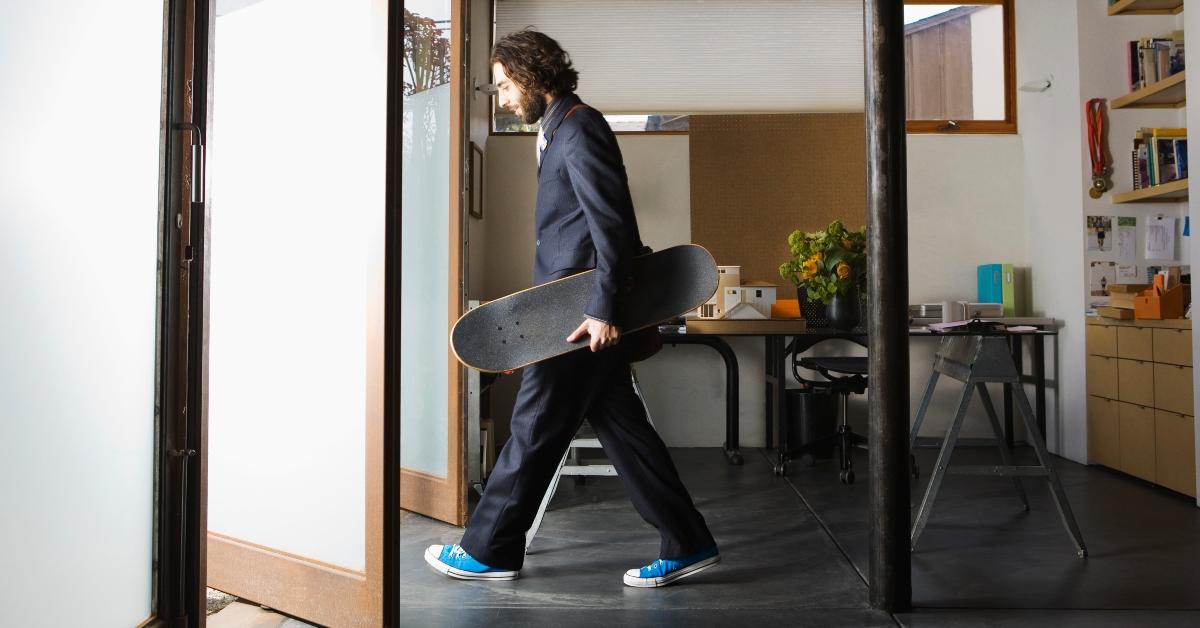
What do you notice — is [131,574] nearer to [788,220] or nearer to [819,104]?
[788,220]

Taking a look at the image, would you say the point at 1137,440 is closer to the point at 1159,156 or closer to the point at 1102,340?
the point at 1102,340

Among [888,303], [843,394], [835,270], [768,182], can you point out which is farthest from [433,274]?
[768,182]

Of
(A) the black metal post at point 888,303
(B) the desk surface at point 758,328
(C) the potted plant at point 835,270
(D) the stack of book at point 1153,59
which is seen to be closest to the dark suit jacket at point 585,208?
(A) the black metal post at point 888,303

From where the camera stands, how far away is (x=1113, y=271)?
406cm

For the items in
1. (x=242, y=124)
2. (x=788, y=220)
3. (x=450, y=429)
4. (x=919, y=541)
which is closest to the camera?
(x=242, y=124)

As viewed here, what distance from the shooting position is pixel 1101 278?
160 inches

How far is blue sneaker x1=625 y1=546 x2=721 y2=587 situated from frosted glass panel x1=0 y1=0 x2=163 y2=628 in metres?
1.20

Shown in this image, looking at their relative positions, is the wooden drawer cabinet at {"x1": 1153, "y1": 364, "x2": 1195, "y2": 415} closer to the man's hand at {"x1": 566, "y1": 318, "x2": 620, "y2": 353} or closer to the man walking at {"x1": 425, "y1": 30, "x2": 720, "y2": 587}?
the man walking at {"x1": 425, "y1": 30, "x2": 720, "y2": 587}

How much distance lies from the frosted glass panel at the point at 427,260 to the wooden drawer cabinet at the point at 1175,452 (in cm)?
299

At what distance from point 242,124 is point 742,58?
3329 mm

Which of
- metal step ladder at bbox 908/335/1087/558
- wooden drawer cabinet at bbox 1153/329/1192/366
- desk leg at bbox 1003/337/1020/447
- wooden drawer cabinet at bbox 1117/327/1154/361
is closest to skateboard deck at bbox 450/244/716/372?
metal step ladder at bbox 908/335/1087/558

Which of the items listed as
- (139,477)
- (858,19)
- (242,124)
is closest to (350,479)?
(139,477)

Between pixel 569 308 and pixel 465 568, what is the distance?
80 centimetres

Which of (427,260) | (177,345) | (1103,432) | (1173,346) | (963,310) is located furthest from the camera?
(963,310)
